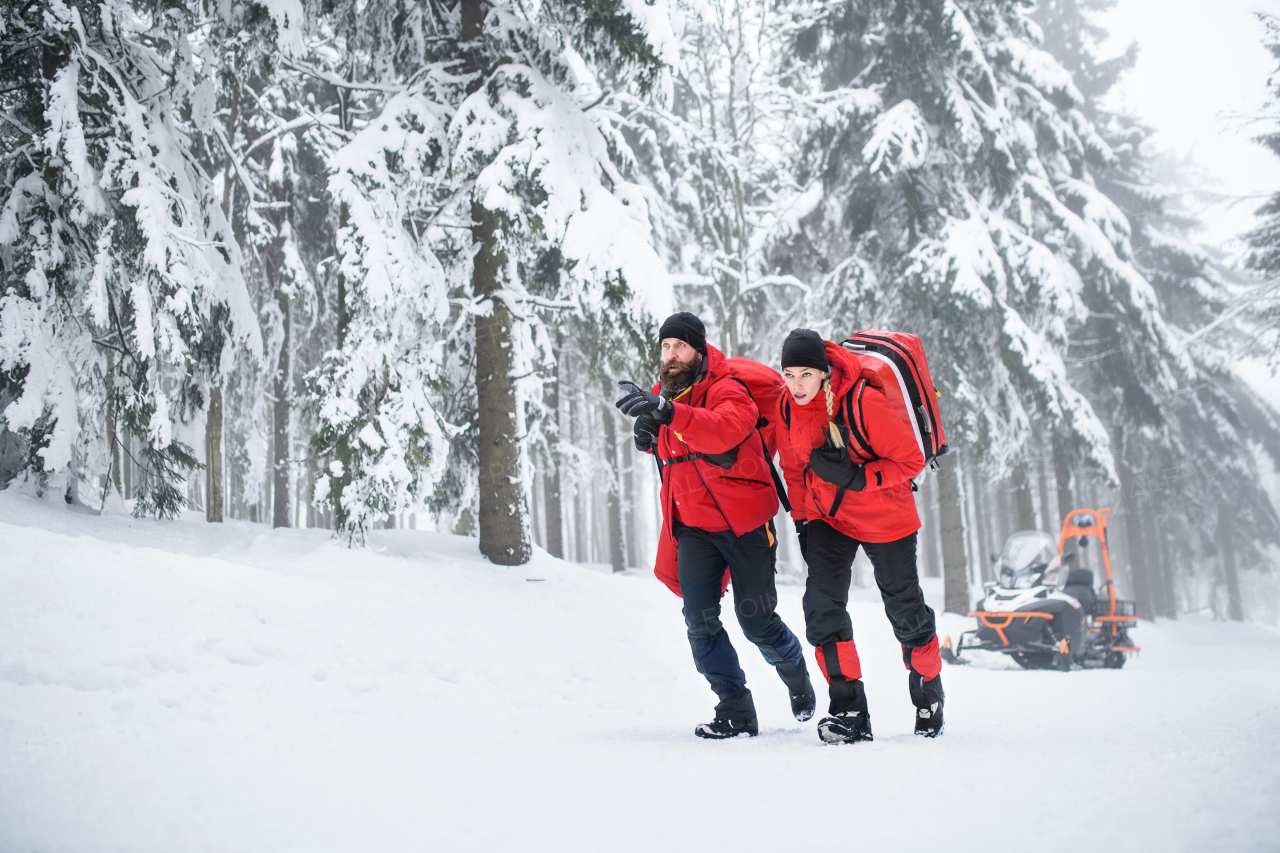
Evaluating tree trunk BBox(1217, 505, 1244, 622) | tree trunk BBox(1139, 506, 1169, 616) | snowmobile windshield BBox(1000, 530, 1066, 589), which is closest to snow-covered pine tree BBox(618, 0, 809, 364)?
snowmobile windshield BBox(1000, 530, 1066, 589)

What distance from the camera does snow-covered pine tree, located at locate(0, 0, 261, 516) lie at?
21.5 ft

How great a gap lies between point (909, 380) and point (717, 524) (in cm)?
113

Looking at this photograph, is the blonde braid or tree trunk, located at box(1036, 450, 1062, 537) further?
tree trunk, located at box(1036, 450, 1062, 537)

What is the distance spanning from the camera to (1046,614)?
8.70 m

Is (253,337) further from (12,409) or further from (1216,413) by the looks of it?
(1216,413)

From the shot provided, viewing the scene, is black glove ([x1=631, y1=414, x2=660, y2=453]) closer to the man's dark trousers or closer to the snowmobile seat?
the man's dark trousers

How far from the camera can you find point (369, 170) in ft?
23.6

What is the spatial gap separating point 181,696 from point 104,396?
198 inches

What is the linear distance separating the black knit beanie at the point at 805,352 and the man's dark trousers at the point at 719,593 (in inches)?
33.7

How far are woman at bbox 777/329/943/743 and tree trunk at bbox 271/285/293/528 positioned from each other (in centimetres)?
1205

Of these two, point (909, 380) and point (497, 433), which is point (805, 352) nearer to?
point (909, 380)

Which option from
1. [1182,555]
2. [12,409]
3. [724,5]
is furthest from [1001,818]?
[1182,555]

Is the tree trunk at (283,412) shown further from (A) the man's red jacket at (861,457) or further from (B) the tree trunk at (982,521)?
(B) the tree trunk at (982,521)

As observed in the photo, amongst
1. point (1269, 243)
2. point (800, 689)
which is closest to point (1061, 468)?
point (1269, 243)
